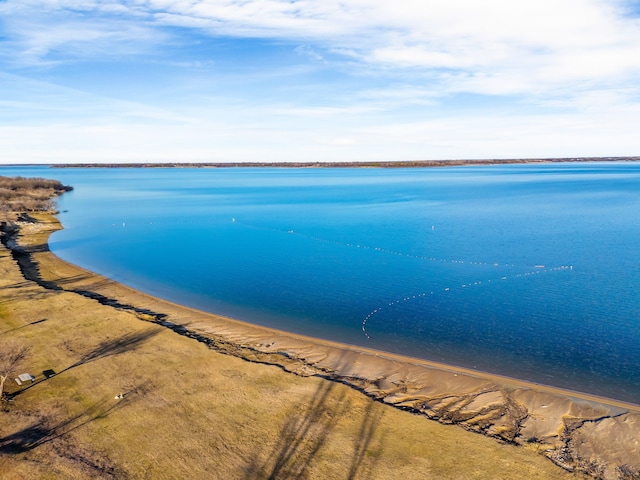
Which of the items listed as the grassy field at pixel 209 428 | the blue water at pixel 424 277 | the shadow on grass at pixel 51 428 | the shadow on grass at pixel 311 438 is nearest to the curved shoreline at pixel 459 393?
the grassy field at pixel 209 428

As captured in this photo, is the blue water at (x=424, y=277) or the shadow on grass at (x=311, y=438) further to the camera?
the blue water at (x=424, y=277)

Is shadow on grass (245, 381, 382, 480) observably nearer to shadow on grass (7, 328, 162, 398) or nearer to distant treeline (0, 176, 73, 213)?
shadow on grass (7, 328, 162, 398)

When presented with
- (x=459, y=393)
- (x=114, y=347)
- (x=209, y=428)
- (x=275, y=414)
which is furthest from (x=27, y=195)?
(x=459, y=393)

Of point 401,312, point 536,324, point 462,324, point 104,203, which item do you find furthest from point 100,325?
point 104,203

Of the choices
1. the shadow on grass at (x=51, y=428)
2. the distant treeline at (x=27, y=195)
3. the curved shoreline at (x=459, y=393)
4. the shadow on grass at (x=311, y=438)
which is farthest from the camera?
the distant treeline at (x=27, y=195)

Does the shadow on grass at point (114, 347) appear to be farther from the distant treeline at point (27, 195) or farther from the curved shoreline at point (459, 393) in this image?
the distant treeline at point (27, 195)

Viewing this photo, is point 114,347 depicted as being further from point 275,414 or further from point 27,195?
point 27,195

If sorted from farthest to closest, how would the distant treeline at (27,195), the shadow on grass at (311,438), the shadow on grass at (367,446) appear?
the distant treeline at (27,195), the shadow on grass at (367,446), the shadow on grass at (311,438)
